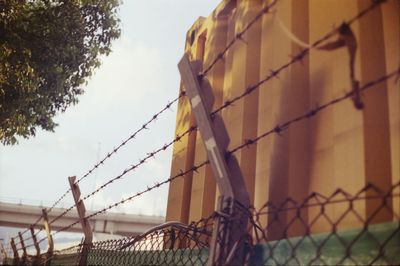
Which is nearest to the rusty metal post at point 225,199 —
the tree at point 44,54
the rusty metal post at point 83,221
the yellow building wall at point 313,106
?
the yellow building wall at point 313,106

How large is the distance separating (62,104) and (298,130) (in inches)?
453

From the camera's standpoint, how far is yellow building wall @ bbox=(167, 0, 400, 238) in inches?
73.5

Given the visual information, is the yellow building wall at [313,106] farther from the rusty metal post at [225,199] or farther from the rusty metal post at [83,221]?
the rusty metal post at [83,221]

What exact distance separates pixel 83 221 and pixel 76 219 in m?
Result: 31.3

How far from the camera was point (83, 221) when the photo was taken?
438 cm

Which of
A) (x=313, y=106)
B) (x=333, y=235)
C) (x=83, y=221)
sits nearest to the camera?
(x=333, y=235)

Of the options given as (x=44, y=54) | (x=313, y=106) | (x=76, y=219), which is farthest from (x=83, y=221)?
(x=76, y=219)

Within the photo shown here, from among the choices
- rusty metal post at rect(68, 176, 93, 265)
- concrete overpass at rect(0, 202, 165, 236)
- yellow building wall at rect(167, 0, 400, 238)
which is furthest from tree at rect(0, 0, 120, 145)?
concrete overpass at rect(0, 202, 165, 236)

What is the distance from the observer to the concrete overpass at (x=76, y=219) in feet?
115

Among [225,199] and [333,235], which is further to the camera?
[225,199]

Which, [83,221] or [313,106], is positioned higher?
[313,106]

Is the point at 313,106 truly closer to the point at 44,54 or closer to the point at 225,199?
the point at 225,199

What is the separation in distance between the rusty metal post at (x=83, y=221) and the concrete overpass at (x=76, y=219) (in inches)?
1172

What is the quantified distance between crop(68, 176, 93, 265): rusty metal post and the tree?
6267 mm
